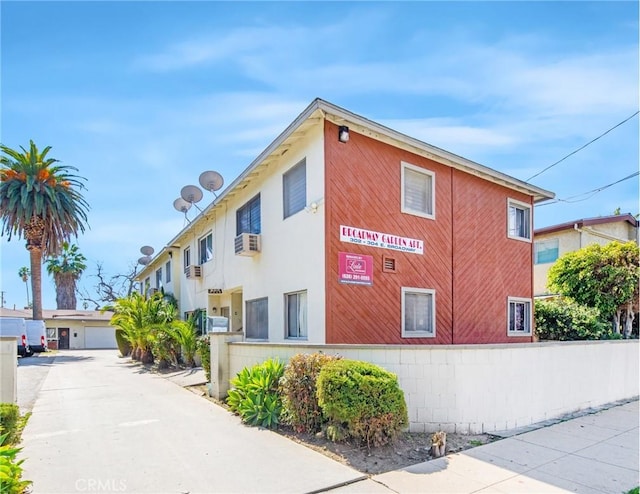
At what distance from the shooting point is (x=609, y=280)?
13852mm

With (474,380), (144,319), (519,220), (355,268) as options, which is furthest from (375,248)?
(144,319)

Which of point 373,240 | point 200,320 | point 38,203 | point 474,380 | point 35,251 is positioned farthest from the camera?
point 35,251

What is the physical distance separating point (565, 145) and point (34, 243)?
26.8m

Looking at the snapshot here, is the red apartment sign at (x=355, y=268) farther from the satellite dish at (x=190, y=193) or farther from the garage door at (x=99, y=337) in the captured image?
the garage door at (x=99, y=337)

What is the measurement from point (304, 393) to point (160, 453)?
6.98ft

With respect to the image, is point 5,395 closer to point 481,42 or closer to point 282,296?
point 282,296

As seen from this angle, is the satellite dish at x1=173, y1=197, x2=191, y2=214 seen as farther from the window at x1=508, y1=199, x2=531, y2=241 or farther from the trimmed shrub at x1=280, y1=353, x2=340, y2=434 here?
the trimmed shrub at x1=280, y1=353, x2=340, y2=434

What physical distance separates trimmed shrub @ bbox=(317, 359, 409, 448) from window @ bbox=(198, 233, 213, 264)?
10765 mm

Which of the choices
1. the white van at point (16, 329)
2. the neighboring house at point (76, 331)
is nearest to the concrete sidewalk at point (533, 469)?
the white van at point (16, 329)

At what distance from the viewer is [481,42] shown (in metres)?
10.1

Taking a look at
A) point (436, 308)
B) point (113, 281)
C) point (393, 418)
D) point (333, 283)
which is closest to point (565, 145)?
point (436, 308)

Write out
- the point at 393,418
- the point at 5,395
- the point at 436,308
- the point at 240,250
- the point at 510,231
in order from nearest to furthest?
the point at 393,418 < the point at 5,395 < the point at 436,308 < the point at 240,250 < the point at 510,231

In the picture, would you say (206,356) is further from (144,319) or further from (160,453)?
(144,319)

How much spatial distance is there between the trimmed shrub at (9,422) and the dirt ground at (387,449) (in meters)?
3.78
